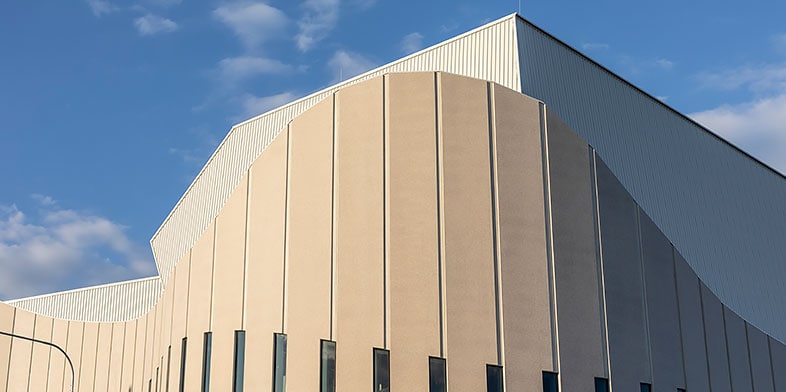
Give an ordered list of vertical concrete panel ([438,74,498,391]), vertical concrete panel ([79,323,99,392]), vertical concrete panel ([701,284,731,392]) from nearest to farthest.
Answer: vertical concrete panel ([438,74,498,391]) → vertical concrete panel ([701,284,731,392]) → vertical concrete panel ([79,323,99,392])

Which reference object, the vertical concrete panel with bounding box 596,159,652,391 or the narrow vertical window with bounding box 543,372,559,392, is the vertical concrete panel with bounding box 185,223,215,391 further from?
the vertical concrete panel with bounding box 596,159,652,391

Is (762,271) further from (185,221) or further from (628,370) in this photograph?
(185,221)

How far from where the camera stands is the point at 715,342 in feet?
127

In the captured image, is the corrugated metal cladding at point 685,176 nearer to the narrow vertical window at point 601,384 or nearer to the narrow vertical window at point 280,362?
the narrow vertical window at point 601,384

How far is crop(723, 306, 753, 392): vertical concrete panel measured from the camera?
39406 millimetres

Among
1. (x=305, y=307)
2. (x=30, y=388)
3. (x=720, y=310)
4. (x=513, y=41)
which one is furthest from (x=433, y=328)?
(x=30, y=388)

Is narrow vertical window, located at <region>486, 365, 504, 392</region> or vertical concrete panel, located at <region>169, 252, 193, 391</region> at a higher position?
vertical concrete panel, located at <region>169, 252, 193, 391</region>

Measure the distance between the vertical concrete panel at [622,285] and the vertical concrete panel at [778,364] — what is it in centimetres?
1118

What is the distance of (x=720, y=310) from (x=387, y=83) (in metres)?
17.6

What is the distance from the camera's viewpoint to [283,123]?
126ft

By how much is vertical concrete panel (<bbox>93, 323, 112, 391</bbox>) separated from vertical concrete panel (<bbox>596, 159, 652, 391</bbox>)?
27.9 metres

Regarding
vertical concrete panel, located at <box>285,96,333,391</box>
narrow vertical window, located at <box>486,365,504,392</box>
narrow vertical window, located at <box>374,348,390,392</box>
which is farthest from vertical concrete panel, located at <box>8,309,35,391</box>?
narrow vertical window, located at <box>486,365,504,392</box>

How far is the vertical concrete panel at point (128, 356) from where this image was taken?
47.1m

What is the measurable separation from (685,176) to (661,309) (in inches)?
319
